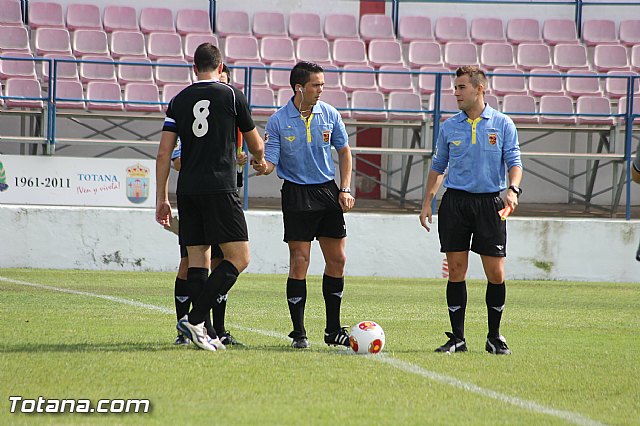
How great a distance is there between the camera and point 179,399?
5.21 m

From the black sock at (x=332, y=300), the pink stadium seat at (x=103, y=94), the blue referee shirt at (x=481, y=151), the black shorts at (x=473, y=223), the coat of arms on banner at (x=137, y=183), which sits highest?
the pink stadium seat at (x=103, y=94)

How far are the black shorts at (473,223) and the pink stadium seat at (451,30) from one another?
1341cm

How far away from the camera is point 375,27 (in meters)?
20.4

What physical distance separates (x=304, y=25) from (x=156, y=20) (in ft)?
9.10

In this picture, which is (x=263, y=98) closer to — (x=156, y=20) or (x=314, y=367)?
(x=156, y=20)

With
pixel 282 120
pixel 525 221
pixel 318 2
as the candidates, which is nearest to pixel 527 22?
pixel 318 2

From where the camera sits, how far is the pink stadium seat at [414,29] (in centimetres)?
2030

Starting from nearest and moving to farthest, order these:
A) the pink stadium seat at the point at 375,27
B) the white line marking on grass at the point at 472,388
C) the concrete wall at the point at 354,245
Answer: the white line marking on grass at the point at 472,388, the concrete wall at the point at 354,245, the pink stadium seat at the point at 375,27

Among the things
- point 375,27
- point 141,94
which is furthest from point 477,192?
point 375,27

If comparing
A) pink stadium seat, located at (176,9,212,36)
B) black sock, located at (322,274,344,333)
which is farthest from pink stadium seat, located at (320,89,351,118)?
black sock, located at (322,274,344,333)

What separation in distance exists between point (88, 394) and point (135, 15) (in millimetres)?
15292

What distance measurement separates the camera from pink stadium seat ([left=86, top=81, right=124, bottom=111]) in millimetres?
16938

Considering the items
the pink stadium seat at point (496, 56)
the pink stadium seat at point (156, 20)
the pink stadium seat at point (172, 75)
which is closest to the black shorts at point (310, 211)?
the pink stadium seat at point (172, 75)

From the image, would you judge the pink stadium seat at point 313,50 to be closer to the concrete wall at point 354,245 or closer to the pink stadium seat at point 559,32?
the pink stadium seat at point 559,32
